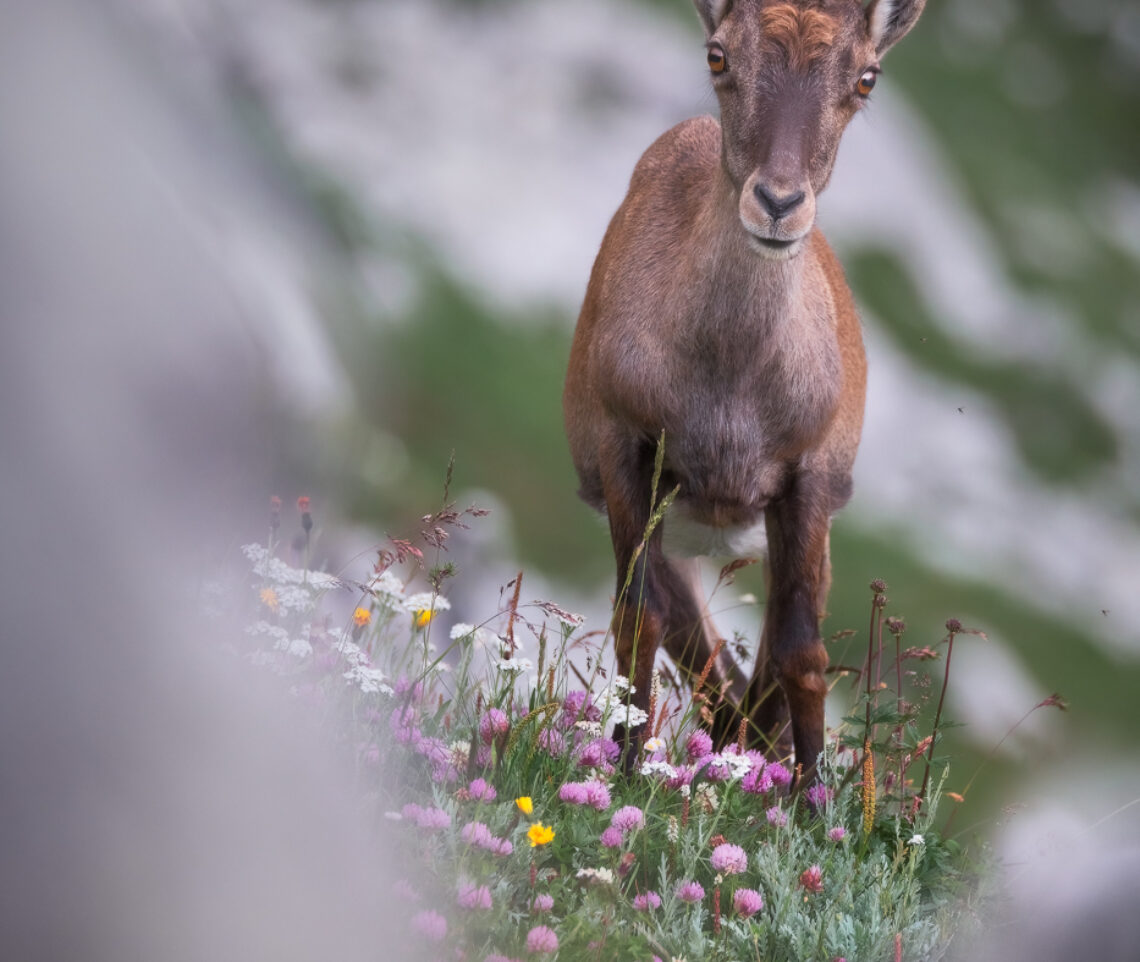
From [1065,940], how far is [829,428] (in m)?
2.23

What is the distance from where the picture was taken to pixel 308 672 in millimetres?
3207

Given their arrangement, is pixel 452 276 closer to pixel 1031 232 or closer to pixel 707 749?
pixel 707 749

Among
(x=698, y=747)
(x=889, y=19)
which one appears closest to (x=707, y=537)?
(x=698, y=747)

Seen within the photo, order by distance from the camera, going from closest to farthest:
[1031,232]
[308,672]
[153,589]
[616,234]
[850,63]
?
[153,589], [308,672], [850,63], [616,234], [1031,232]

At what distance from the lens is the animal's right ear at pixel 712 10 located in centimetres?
462

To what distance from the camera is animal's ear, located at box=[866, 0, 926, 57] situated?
452cm

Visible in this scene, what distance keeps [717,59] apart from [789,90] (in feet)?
1.23

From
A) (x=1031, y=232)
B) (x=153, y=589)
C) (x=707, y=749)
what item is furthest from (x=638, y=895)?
(x=1031, y=232)

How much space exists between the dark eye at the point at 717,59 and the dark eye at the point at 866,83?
47 cm

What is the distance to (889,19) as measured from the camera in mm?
4562

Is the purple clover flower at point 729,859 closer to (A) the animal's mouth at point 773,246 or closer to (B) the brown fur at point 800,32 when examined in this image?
(A) the animal's mouth at point 773,246

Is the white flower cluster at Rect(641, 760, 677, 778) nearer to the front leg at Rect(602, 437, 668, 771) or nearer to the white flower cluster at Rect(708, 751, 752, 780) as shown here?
the white flower cluster at Rect(708, 751, 752, 780)

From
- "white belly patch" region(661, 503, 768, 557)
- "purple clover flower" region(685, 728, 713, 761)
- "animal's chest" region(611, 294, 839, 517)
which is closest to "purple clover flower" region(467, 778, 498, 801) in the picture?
"purple clover flower" region(685, 728, 713, 761)

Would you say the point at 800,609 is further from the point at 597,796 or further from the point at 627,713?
the point at 597,796
